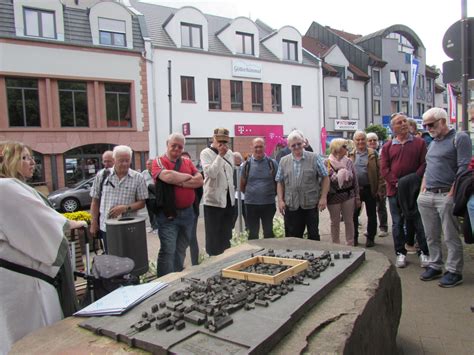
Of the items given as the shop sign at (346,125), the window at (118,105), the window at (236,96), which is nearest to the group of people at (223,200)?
the window at (118,105)

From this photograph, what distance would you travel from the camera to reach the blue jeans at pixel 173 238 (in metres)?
4.32

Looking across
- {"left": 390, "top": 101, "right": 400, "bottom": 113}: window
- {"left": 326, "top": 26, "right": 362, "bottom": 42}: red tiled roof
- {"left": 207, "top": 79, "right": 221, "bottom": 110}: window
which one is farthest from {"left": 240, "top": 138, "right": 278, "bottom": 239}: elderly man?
{"left": 326, "top": 26, "right": 362, "bottom": 42}: red tiled roof

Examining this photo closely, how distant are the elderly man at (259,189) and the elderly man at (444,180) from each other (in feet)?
6.06

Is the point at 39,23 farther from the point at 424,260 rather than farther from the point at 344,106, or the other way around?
the point at 344,106

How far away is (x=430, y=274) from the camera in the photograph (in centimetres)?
453

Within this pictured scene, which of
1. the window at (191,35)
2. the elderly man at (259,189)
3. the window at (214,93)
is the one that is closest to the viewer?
the elderly man at (259,189)

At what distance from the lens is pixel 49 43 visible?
1769cm

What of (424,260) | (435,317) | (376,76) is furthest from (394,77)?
(435,317)

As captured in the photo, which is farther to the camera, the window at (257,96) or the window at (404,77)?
the window at (404,77)

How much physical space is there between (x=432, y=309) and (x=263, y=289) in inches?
86.4

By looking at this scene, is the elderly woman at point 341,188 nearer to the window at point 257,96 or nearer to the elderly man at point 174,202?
the elderly man at point 174,202

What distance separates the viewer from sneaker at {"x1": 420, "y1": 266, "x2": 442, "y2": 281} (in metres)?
4.51

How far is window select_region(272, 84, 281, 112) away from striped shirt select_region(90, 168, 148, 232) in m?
21.3

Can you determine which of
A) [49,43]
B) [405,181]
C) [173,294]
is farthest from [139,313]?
[49,43]
